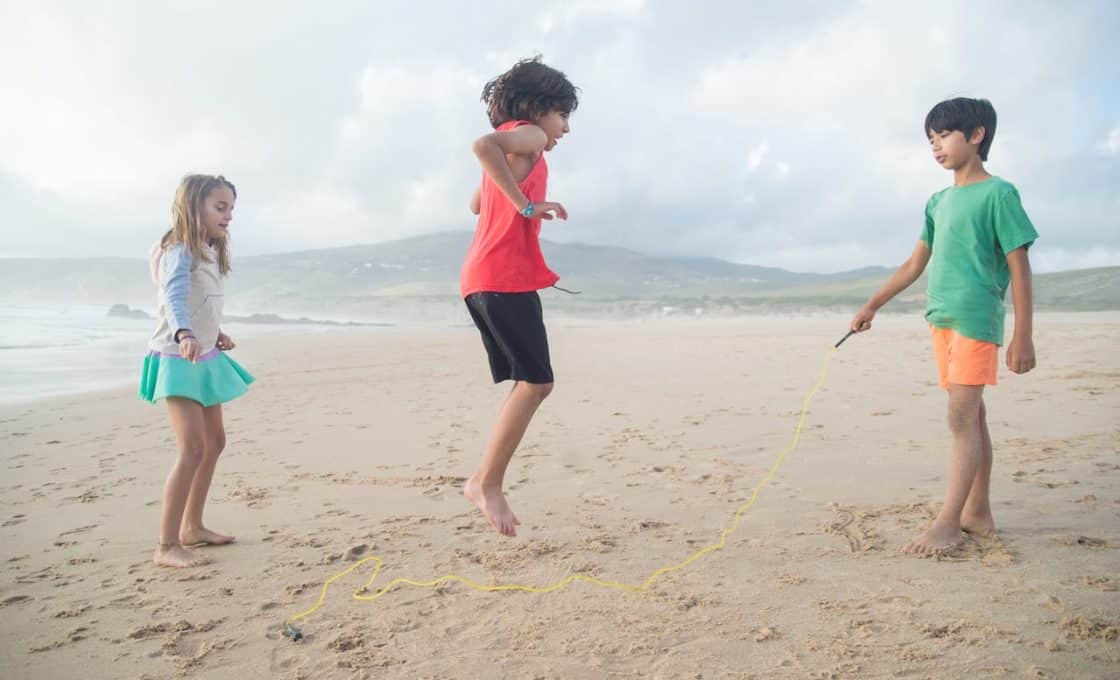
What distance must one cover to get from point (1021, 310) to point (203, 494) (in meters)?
3.55

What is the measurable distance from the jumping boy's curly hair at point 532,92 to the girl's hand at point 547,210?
0.43 meters

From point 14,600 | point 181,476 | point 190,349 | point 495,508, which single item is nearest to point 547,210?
point 495,508

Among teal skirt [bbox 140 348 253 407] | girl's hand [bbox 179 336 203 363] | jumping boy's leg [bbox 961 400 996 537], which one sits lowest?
jumping boy's leg [bbox 961 400 996 537]

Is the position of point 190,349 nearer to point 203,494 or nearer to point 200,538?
point 203,494

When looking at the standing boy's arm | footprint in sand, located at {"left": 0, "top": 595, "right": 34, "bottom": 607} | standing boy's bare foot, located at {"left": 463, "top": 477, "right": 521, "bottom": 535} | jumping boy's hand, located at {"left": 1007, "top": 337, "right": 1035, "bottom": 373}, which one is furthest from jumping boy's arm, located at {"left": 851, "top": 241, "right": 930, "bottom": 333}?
footprint in sand, located at {"left": 0, "top": 595, "right": 34, "bottom": 607}

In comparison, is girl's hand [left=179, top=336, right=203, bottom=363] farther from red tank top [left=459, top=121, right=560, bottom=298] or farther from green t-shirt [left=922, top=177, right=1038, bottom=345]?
green t-shirt [left=922, top=177, right=1038, bottom=345]

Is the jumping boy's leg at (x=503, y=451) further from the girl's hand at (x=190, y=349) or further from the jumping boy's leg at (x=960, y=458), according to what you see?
the jumping boy's leg at (x=960, y=458)

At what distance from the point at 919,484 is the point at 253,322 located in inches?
1043

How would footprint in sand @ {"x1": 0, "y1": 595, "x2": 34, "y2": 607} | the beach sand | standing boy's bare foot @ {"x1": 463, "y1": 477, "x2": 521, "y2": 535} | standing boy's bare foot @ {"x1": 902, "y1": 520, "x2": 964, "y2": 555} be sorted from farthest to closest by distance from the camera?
1. standing boy's bare foot @ {"x1": 463, "y1": 477, "x2": 521, "y2": 535}
2. standing boy's bare foot @ {"x1": 902, "y1": 520, "x2": 964, "y2": 555}
3. footprint in sand @ {"x1": 0, "y1": 595, "x2": 34, "y2": 607}
4. the beach sand

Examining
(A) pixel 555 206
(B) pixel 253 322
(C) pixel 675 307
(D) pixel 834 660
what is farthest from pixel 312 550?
(C) pixel 675 307

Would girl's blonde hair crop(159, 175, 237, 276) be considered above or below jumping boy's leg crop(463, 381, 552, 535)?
above

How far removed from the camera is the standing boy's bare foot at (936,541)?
293 cm

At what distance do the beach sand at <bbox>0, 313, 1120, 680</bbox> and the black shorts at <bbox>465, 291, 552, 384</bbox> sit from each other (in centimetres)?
75

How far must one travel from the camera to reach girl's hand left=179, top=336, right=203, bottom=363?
295cm
